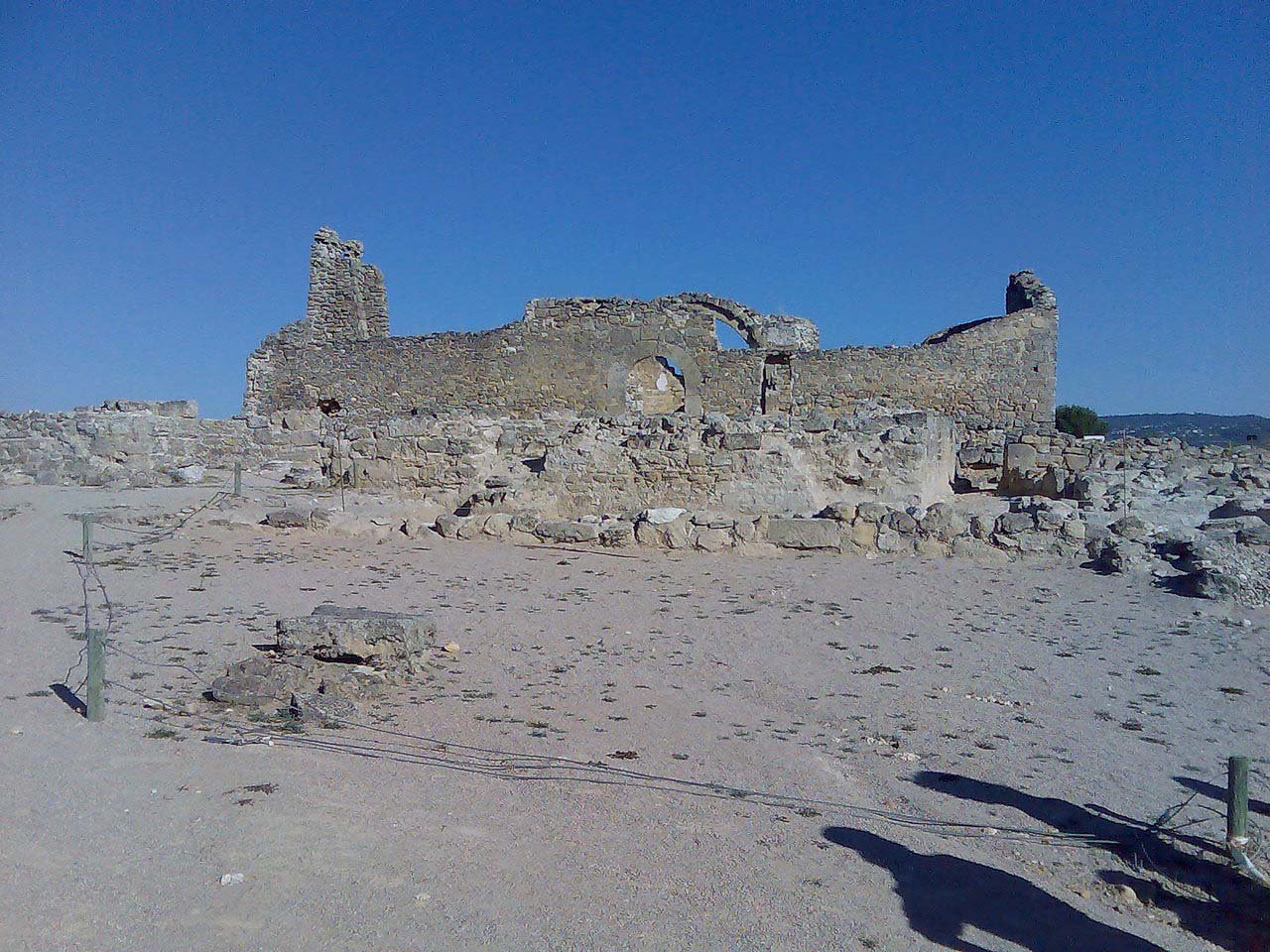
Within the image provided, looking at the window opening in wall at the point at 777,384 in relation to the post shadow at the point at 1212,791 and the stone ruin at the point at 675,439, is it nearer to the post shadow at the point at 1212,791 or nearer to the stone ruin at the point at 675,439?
the stone ruin at the point at 675,439

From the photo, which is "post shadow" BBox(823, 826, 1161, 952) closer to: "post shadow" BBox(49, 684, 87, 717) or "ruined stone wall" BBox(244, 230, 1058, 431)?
"post shadow" BBox(49, 684, 87, 717)

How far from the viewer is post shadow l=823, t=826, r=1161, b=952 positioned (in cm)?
261

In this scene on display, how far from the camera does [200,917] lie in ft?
8.13

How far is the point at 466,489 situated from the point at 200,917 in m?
9.24

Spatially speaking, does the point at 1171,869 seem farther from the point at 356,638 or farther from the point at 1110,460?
the point at 1110,460

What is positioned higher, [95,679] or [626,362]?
[626,362]

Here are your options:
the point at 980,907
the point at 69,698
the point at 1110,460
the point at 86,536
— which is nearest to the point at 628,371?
the point at 1110,460

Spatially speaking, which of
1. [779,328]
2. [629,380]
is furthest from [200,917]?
[779,328]

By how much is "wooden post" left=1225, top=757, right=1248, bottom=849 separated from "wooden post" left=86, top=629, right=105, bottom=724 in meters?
4.79

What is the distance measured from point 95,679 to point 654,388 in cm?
1708

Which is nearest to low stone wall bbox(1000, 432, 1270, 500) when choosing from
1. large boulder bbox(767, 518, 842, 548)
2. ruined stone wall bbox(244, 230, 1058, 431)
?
ruined stone wall bbox(244, 230, 1058, 431)

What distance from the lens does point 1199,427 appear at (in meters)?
27.1

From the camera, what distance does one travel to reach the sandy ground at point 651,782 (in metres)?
2.61

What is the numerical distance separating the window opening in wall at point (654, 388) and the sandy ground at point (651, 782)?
41.9ft
